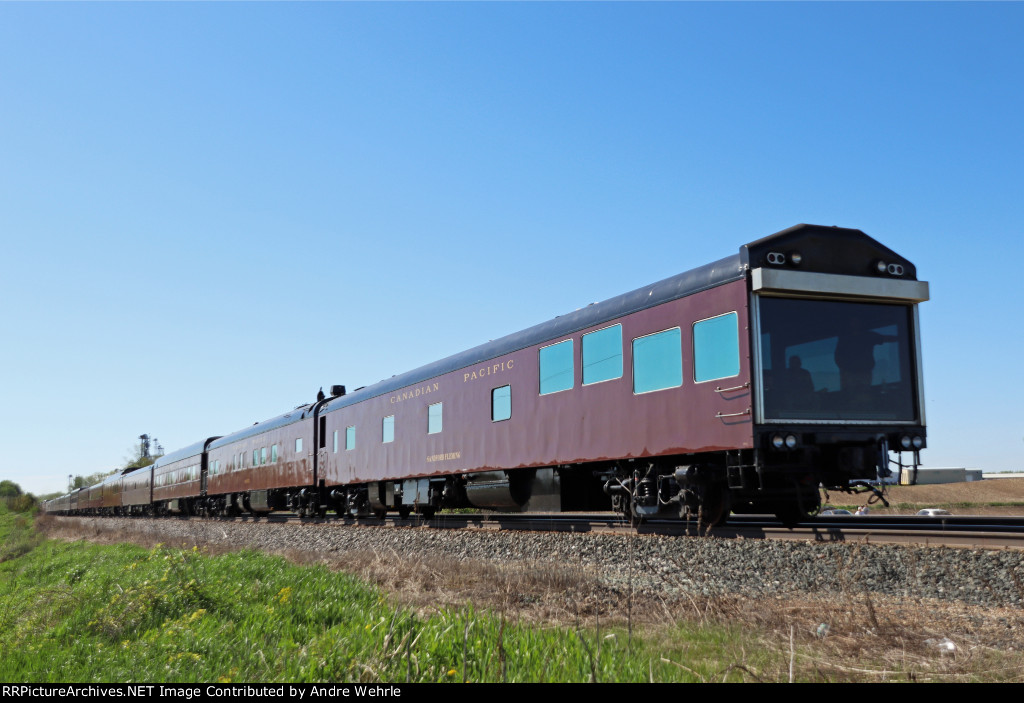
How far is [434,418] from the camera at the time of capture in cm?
1638

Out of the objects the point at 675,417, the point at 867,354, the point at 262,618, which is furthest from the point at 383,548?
the point at 867,354

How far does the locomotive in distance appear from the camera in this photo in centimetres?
935

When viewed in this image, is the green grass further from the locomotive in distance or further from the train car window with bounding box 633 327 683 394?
the train car window with bounding box 633 327 683 394

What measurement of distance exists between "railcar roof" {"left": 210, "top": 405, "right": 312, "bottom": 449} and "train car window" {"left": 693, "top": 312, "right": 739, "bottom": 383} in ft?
52.9

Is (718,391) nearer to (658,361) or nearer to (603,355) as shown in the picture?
(658,361)

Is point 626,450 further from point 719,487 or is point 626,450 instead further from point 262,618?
point 262,618

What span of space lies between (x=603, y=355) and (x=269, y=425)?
Result: 59.3 ft

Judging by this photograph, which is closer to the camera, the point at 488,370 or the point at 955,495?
the point at 488,370

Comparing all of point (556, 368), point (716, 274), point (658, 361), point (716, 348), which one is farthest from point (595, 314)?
point (716, 348)

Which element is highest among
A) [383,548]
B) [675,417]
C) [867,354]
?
[867,354]

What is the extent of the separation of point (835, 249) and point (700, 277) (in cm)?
162

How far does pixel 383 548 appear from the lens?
43.2 ft

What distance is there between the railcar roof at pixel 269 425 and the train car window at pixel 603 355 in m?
13.8

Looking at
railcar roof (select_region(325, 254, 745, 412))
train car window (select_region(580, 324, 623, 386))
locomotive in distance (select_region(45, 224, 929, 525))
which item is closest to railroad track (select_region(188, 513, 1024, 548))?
locomotive in distance (select_region(45, 224, 929, 525))
